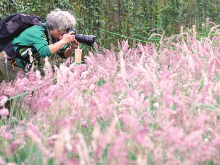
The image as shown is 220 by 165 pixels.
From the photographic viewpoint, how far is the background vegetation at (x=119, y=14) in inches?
152

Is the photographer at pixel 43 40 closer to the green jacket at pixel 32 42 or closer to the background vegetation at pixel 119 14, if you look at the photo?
the green jacket at pixel 32 42

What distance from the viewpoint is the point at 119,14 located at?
534 centimetres

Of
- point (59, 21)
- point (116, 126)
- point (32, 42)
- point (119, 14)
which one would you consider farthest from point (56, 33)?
point (119, 14)

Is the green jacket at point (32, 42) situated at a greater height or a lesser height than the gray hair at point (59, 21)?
lesser

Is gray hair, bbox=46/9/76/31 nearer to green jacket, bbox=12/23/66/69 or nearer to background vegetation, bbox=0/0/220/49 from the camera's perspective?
green jacket, bbox=12/23/66/69

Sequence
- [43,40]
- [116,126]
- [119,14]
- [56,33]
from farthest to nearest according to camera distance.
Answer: [119,14] < [56,33] < [43,40] < [116,126]

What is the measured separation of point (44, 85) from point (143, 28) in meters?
4.51

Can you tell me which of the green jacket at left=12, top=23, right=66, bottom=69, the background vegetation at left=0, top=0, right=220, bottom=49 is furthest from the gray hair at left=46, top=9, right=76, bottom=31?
the background vegetation at left=0, top=0, right=220, bottom=49

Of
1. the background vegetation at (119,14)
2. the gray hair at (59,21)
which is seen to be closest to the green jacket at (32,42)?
the gray hair at (59,21)

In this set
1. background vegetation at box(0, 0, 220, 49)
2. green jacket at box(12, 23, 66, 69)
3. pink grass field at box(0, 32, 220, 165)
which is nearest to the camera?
pink grass field at box(0, 32, 220, 165)

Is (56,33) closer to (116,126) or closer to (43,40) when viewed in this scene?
(43,40)

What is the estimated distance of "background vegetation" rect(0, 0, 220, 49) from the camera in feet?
12.6

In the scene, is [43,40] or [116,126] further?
[43,40]

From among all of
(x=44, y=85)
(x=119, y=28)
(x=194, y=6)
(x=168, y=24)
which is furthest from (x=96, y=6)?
(x=194, y=6)
